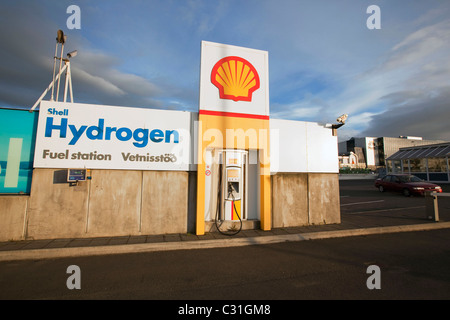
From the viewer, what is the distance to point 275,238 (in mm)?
6016

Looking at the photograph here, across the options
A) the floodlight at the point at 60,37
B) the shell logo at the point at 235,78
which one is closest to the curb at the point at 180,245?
the shell logo at the point at 235,78

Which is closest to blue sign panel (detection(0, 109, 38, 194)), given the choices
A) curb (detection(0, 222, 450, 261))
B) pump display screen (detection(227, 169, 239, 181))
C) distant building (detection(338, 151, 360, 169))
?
curb (detection(0, 222, 450, 261))

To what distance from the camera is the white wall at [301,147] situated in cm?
724

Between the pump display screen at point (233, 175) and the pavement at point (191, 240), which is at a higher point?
the pump display screen at point (233, 175)

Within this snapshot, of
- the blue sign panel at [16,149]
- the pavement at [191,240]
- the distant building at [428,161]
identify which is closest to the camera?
the pavement at [191,240]

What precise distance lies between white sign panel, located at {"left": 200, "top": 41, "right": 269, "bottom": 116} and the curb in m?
3.76

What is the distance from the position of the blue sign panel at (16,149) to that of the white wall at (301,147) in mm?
6870

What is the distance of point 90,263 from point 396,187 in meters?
19.5

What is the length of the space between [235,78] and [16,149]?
251 inches

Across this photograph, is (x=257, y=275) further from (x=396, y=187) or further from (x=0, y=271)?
(x=396, y=187)

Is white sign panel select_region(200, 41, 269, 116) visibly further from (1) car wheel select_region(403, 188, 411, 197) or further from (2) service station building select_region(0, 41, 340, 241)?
(1) car wheel select_region(403, 188, 411, 197)

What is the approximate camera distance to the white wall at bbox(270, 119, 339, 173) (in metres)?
7.24

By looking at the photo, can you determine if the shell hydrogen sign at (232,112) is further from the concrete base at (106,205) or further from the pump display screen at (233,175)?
the concrete base at (106,205)
